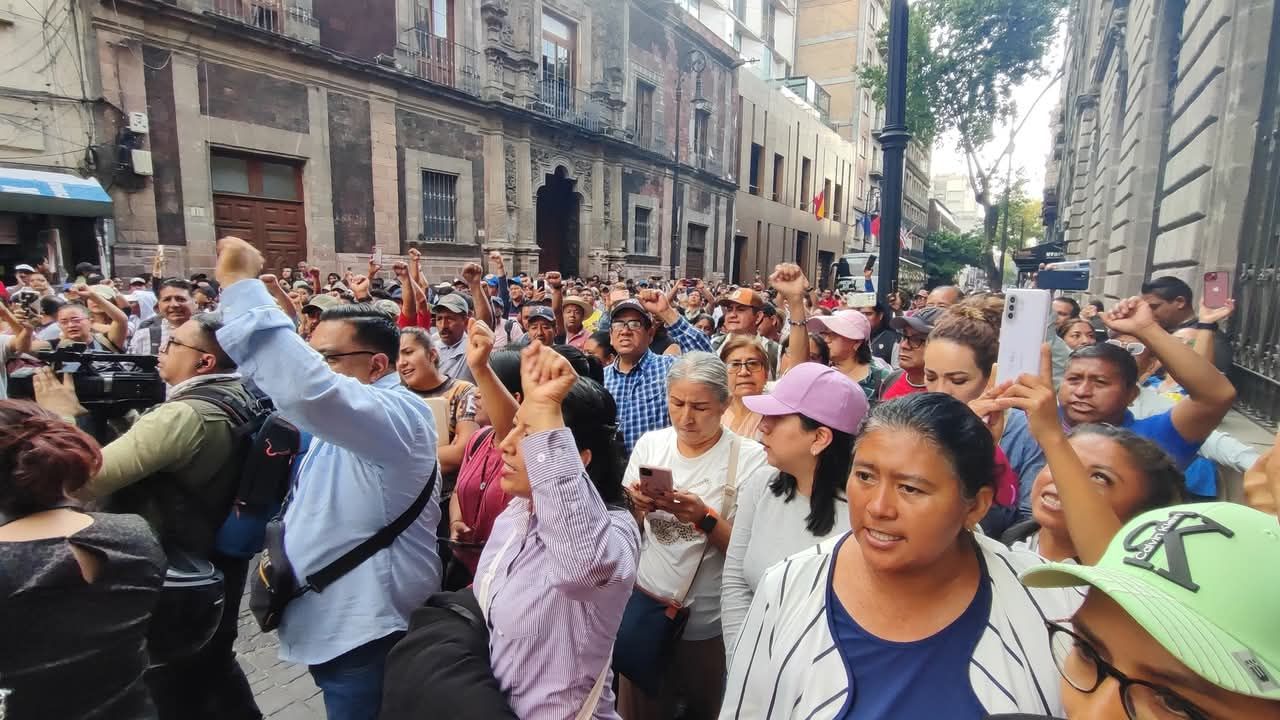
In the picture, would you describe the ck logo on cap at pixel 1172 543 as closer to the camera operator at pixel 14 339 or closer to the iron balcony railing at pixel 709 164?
the camera operator at pixel 14 339

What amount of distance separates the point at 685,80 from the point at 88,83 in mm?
19851

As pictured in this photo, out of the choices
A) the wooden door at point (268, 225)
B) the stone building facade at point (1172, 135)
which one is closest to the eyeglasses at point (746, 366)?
the stone building facade at point (1172, 135)

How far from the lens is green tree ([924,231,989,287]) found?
43219 mm

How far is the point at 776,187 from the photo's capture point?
35125 millimetres

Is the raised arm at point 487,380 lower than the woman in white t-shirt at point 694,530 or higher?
higher

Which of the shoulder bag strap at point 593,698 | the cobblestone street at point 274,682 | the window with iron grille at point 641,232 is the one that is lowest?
the cobblestone street at point 274,682

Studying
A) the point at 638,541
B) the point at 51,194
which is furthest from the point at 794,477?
the point at 51,194

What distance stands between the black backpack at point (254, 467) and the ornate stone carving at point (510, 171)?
15.9 metres

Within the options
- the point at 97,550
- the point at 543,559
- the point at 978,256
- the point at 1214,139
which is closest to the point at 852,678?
the point at 543,559

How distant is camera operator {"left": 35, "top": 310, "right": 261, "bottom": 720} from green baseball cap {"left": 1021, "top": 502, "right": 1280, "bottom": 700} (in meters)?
2.78

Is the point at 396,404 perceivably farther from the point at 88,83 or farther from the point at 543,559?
the point at 88,83

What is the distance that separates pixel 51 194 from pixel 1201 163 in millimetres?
14546

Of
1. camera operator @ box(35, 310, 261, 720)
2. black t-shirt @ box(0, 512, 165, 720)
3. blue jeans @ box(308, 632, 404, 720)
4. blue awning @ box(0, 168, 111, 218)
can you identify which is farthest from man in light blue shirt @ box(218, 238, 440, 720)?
blue awning @ box(0, 168, 111, 218)

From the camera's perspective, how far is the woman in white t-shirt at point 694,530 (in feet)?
8.48
